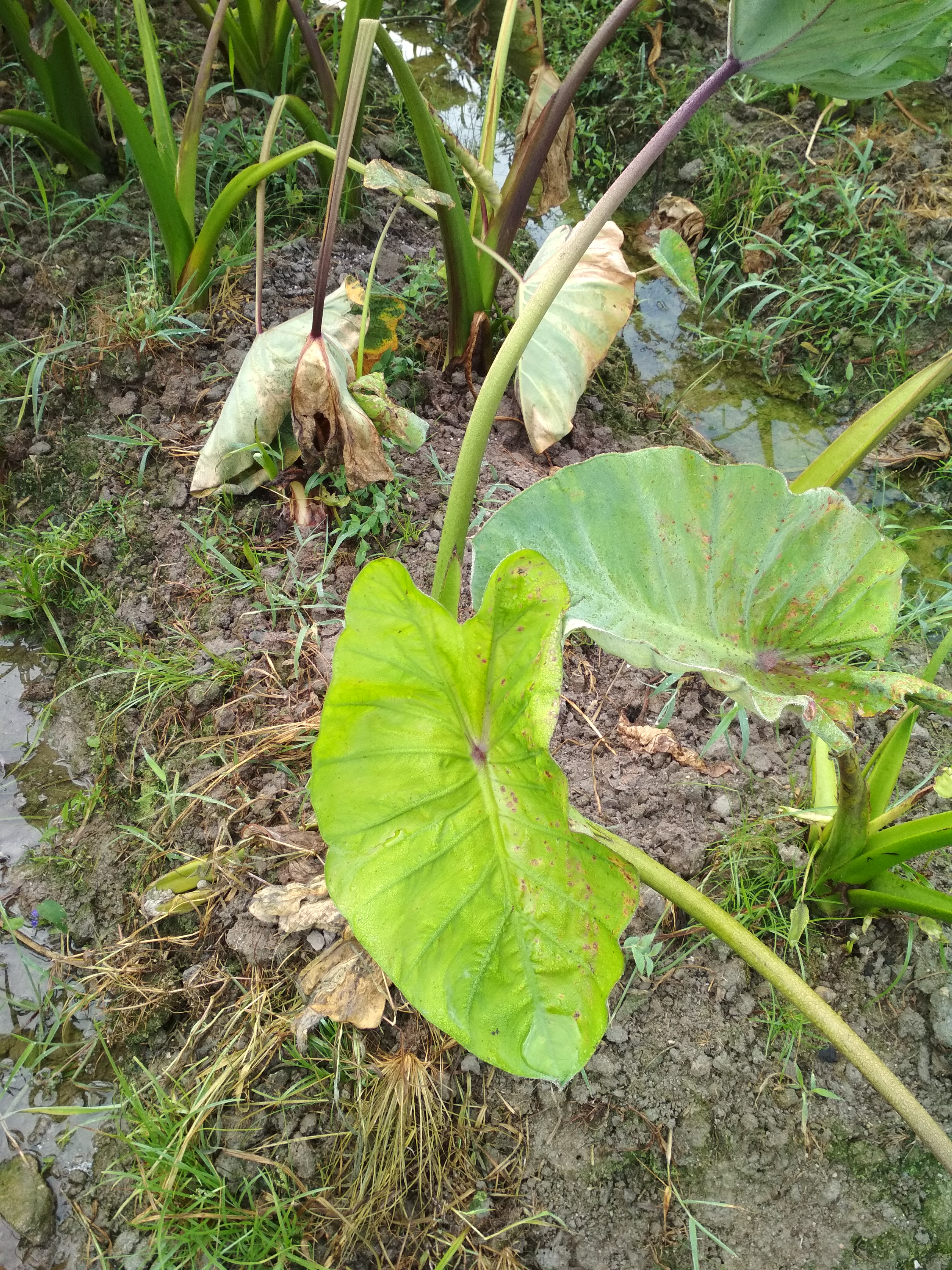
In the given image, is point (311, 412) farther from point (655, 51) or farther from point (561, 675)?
point (655, 51)

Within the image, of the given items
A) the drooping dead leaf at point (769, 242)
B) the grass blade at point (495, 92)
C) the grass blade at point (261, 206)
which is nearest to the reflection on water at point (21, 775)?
the grass blade at point (261, 206)

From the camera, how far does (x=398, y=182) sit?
3.89 feet

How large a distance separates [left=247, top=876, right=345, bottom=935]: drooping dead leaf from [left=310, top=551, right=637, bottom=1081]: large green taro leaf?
325mm

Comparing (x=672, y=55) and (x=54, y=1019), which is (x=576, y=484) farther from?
(x=672, y=55)

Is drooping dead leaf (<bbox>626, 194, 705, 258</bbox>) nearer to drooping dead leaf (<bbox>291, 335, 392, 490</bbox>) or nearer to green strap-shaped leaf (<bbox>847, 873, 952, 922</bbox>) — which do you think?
drooping dead leaf (<bbox>291, 335, 392, 490</bbox>)

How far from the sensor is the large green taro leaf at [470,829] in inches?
32.4

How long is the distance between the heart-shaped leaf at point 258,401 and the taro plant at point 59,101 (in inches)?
30.7

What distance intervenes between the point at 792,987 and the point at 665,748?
51 cm

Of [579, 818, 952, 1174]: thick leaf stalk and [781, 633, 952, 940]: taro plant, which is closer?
[579, 818, 952, 1174]: thick leaf stalk

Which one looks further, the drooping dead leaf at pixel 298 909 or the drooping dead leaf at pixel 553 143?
the drooping dead leaf at pixel 553 143

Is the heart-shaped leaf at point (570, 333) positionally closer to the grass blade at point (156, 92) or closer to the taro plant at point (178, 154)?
the taro plant at point (178, 154)

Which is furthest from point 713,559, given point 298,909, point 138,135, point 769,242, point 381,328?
point 769,242

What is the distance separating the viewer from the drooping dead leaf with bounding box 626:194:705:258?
2203 millimetres

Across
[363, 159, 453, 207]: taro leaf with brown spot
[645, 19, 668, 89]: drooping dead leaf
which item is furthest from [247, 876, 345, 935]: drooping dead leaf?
[645, 19, 668, 89]: drooping dead leaf
